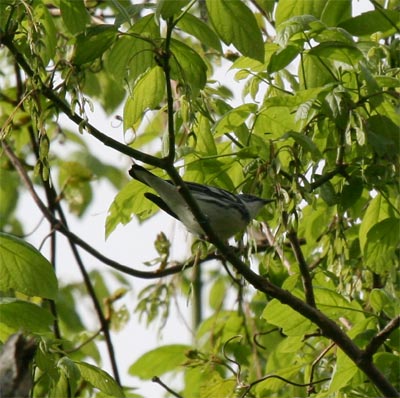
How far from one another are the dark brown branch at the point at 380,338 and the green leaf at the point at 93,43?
4.44 feet

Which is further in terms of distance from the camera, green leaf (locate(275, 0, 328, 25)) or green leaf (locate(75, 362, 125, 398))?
green leaf (locate(275, 0, 328, 25))

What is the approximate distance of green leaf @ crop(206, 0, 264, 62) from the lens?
2990 mm

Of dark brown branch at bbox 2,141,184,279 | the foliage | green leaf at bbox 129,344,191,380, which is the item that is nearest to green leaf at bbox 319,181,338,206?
the foliage

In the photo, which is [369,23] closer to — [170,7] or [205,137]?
[205,137]

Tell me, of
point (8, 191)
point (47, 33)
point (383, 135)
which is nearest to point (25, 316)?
point (47, 33)

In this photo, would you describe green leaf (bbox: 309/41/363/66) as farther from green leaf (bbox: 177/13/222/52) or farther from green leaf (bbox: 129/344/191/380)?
green leaf (bbox: 129/344/191/380)

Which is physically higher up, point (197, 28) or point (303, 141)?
point (197, 28)

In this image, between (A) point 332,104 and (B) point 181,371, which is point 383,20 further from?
(B) point 181,371

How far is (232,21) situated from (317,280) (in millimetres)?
1331

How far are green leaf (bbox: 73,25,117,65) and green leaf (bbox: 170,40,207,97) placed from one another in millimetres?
235

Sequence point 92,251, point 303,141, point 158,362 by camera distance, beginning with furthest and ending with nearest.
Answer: point 158,362
point 92,251
point 303,141

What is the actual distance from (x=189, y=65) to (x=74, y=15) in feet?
1.45

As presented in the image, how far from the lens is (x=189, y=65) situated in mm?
3184

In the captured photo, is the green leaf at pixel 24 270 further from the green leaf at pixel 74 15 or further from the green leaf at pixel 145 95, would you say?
the green leaf at pixel 74 15
